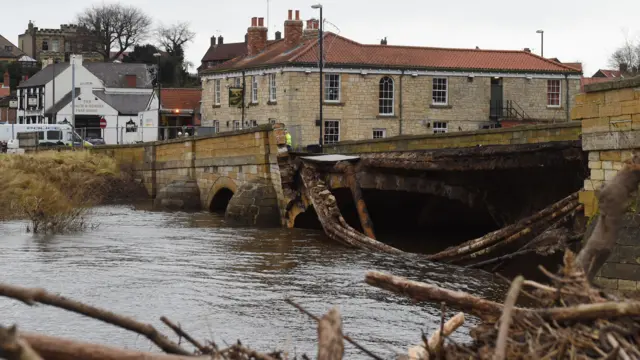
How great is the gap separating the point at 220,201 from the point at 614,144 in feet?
72.2

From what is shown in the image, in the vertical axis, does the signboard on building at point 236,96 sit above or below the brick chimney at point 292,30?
below

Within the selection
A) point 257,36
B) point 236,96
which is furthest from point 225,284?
point 257,36

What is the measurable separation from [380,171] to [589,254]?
17.3 metres

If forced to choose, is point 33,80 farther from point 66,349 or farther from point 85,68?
point 66,349

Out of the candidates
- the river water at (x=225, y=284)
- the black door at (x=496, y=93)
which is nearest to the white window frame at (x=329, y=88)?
the black door at (x=496, y=93)

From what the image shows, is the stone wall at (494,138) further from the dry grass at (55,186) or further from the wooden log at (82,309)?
the wooden log at (82,309)

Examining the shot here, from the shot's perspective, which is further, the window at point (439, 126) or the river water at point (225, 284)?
the window at point (439, 126)

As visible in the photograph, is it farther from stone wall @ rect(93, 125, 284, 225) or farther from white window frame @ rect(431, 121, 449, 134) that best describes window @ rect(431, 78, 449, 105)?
stone wall @ rect(93, 125, 284, 225)

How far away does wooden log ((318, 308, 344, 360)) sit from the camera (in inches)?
182

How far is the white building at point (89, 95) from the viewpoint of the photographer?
79.4 m

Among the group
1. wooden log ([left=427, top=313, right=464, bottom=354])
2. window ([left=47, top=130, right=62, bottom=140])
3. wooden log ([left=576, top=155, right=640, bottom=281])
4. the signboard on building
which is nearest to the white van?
window ([left=47, top=130, right=62, bottom=140])

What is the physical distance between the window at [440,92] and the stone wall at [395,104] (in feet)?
0.74

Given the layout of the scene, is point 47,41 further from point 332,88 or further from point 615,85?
point 615,85

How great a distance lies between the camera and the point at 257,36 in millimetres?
57000
